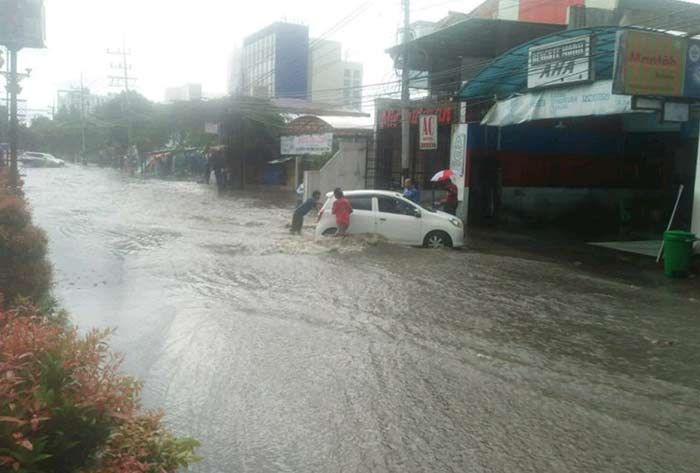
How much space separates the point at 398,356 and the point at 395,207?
28.6 ft

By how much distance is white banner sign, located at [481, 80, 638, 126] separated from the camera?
50.7ft

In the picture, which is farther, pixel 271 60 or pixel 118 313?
pixel 271 60

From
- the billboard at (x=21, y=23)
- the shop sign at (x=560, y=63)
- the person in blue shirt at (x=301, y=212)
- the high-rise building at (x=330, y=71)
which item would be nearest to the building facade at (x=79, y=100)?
the high-rise building at (x=330, y=71)

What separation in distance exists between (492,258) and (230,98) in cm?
3060

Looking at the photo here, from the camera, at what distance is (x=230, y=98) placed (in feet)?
139

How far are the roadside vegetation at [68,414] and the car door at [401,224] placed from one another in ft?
40.2

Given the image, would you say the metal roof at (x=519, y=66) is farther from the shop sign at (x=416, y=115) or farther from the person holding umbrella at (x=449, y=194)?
the person holding umbrella at (x=449, y=194)

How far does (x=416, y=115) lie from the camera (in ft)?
84.0

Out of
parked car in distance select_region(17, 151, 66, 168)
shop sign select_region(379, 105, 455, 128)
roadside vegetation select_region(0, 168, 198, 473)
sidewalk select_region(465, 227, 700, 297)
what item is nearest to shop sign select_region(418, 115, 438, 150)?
sidewalk select_region(465, 227, 700, 297)

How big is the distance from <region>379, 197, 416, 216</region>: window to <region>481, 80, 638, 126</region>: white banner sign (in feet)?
14.6

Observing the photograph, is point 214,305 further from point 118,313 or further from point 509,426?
point 509,426

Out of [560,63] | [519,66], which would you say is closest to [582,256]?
[560,63]

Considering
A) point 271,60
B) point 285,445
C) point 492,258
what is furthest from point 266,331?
point 271,60

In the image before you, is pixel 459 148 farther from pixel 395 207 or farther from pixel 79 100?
pixel 79 100
